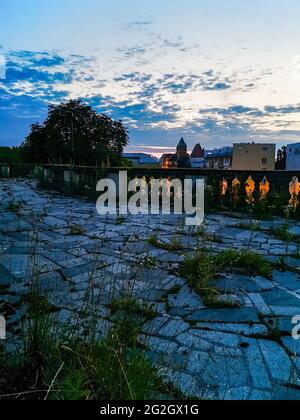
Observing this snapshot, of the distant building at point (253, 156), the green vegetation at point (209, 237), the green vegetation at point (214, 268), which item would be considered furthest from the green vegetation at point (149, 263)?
the distant building at point (253, 156)

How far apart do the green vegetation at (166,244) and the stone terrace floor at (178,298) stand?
0.09 metres

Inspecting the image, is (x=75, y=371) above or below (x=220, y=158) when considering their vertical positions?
below

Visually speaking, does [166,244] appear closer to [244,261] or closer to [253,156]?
[244,261]

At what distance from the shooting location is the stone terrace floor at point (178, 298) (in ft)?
6.49

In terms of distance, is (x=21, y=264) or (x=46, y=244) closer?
(x=21, y=264)

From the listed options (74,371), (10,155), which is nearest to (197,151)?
(10,155)

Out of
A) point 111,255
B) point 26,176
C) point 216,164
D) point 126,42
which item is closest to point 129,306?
point 111,255

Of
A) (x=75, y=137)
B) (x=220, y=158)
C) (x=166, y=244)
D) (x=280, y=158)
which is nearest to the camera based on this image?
(x=166, y=244)

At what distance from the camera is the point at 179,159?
78062mm

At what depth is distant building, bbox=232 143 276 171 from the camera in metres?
65.6

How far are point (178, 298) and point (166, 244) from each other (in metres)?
1.80

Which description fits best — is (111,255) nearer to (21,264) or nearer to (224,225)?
(21,264)
